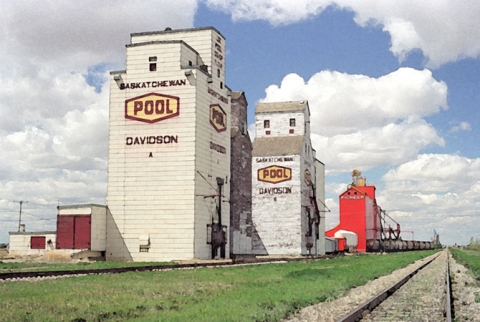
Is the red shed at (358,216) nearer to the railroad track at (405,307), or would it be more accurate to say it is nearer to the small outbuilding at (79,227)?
the small outbuilding at (79,227)

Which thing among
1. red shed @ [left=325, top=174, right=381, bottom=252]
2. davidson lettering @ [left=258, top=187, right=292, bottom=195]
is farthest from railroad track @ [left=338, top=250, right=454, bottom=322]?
red shed @ [left=325, top=174, right=381, bottom=252]

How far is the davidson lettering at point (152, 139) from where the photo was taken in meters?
39.1

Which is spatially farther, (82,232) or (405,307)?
(82,232)

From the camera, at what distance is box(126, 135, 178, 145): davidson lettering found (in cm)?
3906

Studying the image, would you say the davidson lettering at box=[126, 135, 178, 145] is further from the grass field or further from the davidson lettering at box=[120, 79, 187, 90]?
the grass field

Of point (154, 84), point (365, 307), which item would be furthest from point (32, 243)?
point (365, 307)

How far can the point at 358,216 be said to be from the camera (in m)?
75.1

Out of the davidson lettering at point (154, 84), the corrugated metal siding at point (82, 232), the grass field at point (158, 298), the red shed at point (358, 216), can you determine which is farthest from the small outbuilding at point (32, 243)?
the red shed at point (358, 216)

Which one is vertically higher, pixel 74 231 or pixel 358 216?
pixel 358 216

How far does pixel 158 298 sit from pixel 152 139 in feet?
85.7

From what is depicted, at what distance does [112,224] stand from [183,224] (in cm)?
531

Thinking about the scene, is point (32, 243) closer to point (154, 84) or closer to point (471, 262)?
point (154, 84)

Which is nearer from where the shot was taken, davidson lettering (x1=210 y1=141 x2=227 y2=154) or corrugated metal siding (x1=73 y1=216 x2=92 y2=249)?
corrugated metal siding (x1=73 y1=216 x2=92 y2=249)

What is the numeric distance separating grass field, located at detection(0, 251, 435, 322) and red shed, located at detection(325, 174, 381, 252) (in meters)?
55.3
